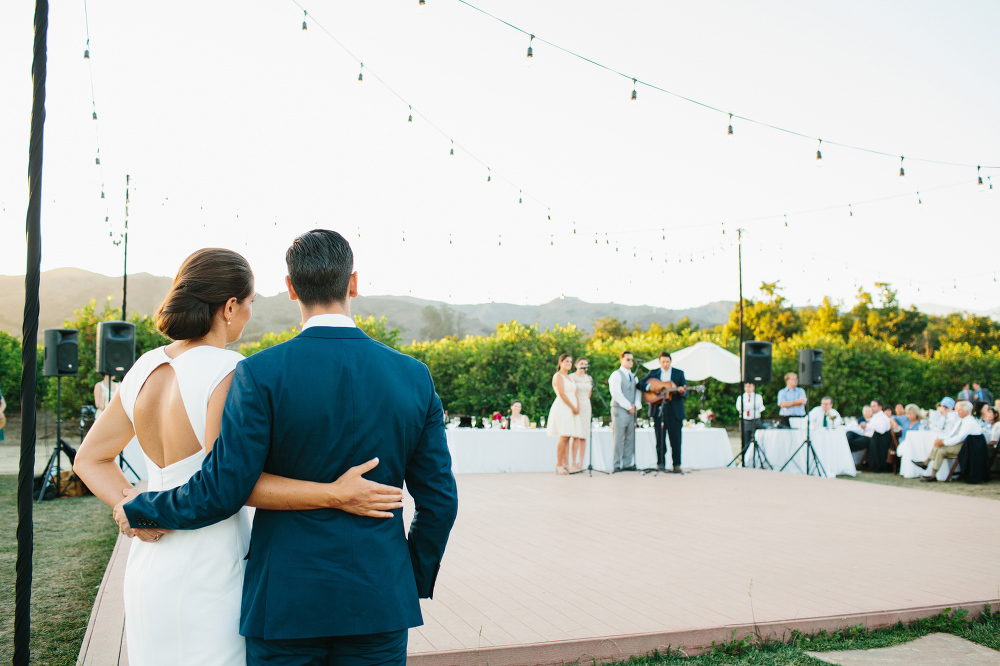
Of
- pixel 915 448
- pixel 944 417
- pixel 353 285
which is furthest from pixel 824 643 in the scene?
pixel 944 417

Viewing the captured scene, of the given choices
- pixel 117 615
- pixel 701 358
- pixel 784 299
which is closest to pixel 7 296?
pixel 784 299

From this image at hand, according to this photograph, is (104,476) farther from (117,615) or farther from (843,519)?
(843,519)

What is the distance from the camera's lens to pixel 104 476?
181cm

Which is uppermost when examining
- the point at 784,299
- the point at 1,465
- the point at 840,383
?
the point at 784,299

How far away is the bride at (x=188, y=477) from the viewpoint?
151 cm

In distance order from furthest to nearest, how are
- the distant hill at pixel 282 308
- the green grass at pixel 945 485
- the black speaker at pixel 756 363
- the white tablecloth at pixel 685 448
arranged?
the distant hill at pixel 282 308 < the black speaker at pixel 756 363 < the white tablecloth at pixel 685 448 < the green grass at pixel 945 485

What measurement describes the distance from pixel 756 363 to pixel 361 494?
10828mm

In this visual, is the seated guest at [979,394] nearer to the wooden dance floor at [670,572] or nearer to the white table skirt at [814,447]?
the white table skirt at [814,447]

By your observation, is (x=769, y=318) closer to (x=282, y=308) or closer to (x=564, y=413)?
(x=564, y=413)

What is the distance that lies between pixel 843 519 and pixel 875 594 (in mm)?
2875

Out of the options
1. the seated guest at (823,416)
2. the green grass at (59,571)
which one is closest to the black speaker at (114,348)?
the green grass at (59,571)

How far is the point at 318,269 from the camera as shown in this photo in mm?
1607

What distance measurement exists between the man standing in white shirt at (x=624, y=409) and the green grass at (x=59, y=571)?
21.1ft

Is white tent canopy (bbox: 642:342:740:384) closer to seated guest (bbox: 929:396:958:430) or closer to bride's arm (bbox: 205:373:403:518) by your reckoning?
seated guest (bbox: 929:396:958:430)
